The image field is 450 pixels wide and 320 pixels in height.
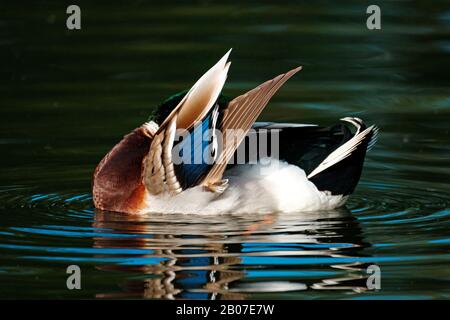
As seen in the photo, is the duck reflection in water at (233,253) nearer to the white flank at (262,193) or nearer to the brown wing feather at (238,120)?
the white flank at (262,193)

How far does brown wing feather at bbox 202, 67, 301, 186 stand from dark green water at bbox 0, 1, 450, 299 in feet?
1.28

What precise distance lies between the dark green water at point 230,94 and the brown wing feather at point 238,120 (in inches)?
15.4

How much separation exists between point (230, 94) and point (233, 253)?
16.2 feet

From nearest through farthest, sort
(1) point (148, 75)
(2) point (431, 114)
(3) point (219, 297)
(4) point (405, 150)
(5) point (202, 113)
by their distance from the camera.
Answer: (3) point (219, 297) → (5) point (202, 113) → (4) point (405, 150) → (2) point (431, 114) → (1) point (148, 75)

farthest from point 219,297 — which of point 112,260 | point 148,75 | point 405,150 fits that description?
point 148,75

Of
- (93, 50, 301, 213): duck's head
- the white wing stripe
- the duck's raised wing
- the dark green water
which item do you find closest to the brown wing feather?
(93, 50, 301, 213): duck's head

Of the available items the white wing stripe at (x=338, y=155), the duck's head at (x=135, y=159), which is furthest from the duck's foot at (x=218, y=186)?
the white wing stripe at (x=338, y=155)

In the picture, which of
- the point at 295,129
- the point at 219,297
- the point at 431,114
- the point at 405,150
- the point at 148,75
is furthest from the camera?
the point at 148,75

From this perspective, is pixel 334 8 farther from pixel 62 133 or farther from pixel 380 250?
pixel 380 250

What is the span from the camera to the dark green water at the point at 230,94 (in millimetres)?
9078

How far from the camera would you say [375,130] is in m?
10.9

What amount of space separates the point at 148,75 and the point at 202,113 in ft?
17.0

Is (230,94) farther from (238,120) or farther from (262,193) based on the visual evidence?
(238,120)

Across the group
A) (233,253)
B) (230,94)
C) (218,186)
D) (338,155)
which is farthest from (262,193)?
(230,94)
